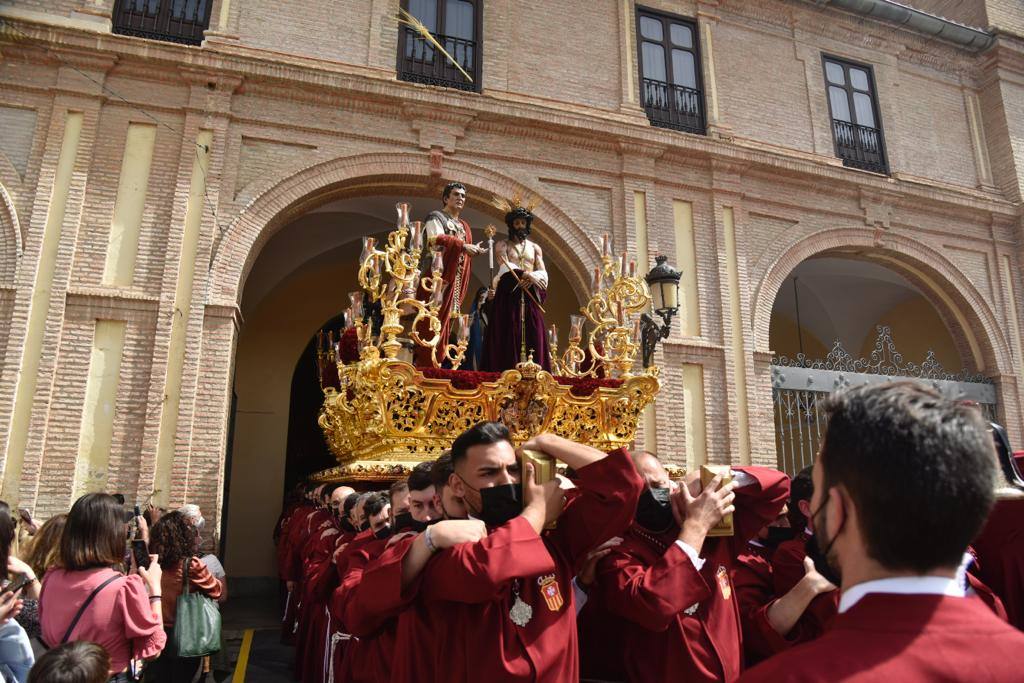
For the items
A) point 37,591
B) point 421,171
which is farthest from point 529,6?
point 37,591

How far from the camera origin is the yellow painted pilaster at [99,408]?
7.77 m

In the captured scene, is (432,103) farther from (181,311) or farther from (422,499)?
(422,499)

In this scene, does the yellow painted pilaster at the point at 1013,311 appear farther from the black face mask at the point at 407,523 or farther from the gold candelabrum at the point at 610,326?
the black face mask at the point at 407,523

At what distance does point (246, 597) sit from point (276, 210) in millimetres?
6559

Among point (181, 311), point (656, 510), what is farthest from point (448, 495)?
point (181, 311)

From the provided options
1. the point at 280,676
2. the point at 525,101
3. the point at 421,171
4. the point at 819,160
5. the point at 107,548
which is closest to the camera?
the point at 107,548

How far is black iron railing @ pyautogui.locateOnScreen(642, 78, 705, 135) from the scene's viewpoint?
11.4 meters

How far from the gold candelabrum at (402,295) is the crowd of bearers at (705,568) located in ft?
9.10

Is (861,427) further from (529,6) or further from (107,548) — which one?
(529,6)

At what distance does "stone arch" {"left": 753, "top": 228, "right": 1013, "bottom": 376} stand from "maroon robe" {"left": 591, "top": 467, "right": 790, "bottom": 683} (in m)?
10.2

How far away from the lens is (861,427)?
3.78 feet

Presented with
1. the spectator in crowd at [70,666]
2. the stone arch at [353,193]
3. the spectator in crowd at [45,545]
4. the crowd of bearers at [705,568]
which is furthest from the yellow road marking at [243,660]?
the spectator in crowd at [70,666]

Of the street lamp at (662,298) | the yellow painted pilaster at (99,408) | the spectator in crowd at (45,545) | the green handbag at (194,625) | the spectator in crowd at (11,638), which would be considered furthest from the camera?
the street lamp at (662,298)

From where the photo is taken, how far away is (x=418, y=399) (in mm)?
5789
